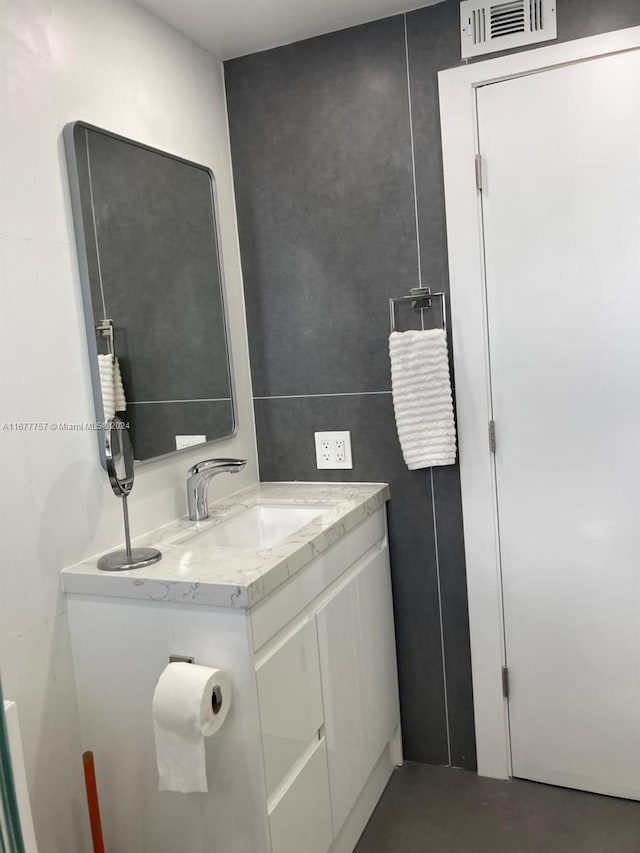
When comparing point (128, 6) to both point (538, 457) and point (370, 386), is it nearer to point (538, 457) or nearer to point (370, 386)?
point (370, 386)

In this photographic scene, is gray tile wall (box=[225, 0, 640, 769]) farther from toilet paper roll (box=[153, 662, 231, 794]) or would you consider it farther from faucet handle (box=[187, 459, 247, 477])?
toilet paper roll (box=[153, 662, 231, 794])

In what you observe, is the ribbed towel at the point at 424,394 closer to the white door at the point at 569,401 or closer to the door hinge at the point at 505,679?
the white door at the point at 569,401

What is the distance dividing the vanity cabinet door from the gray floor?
0.57 feet

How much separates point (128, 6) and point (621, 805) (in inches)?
104

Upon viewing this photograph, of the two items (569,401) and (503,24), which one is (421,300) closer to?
(569,401)

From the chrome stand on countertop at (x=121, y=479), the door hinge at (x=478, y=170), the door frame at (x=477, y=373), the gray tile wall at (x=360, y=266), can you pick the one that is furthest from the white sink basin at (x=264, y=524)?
the door hinge at (x=478, y=170)

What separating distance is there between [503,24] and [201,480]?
5.03ft

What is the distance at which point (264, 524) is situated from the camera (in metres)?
2.13

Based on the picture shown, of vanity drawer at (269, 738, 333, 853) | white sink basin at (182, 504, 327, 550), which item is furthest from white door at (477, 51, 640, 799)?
vanity drawer at (269, 738, 333, 853)

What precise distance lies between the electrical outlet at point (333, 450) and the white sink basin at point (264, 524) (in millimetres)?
262

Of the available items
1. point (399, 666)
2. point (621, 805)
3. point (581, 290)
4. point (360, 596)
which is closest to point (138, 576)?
point (360, 596)

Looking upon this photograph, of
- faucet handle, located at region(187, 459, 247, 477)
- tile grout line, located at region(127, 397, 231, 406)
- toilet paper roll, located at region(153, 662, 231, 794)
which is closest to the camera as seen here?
toilet paper roll, located at region(153, 662, 231, 794)

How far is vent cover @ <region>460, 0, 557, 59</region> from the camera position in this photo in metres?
1.90

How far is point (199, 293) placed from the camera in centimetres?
209
